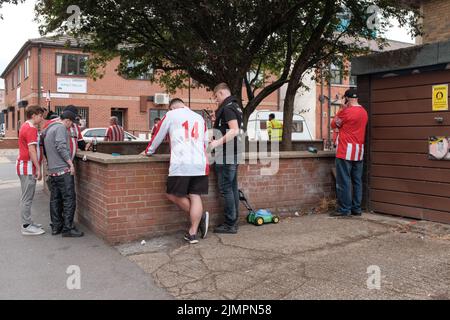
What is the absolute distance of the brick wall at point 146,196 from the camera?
545cm

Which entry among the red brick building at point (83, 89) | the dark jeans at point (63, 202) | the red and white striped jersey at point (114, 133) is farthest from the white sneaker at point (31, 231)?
the red brick building at point (83, 89)

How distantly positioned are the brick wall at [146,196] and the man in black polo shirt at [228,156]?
13.3 inches

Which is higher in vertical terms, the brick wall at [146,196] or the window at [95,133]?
the window at [95,133]

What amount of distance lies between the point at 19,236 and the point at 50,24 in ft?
16.6

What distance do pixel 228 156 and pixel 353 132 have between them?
203cm

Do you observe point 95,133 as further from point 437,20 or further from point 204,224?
point 204,224

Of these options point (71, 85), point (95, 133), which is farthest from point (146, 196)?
point (71, 85)

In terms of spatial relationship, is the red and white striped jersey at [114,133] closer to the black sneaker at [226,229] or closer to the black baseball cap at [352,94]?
the black sneaker at [226,229]

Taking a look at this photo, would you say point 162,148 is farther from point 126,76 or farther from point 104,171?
point 104,171

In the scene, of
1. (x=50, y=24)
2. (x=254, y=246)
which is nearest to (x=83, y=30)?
(x=50, y=24)

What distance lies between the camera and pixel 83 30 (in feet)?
28.8

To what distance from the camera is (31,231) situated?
6094 millimetres

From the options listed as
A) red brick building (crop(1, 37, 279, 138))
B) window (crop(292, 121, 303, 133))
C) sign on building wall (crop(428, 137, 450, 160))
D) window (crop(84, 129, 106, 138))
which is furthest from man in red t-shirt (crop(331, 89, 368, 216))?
red brick building (crop(1, 37, 279, 138))

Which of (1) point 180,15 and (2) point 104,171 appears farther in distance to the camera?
(1) point 180,15
